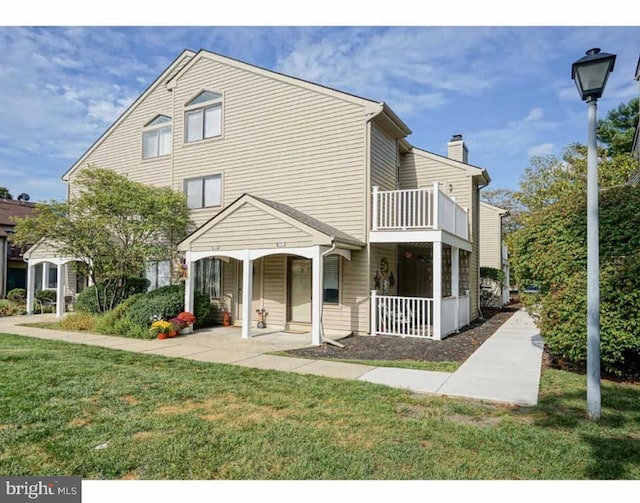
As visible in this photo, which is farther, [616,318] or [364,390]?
[616,318]

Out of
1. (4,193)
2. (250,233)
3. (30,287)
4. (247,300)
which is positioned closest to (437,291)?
(247,300)

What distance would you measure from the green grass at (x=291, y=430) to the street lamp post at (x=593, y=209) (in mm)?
399

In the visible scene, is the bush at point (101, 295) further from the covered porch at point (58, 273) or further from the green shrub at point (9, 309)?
the green shrub at point (9, 309)

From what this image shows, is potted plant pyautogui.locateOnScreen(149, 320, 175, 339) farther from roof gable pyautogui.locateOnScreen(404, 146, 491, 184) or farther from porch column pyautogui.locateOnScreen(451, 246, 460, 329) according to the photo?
roof gable pyautogui.locateOnScreen(404, 146, 491, 184)

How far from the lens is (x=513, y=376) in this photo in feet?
20.2

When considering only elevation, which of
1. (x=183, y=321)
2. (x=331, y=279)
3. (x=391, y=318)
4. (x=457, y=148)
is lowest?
(x=183, y=321)

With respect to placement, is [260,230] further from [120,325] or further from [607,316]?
[607,316]

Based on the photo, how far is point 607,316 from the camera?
5.84 metres

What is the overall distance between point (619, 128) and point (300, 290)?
74.5 feet

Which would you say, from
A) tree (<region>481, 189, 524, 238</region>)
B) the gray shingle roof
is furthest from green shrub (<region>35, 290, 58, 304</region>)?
tree (<region>481, 189, 524, 238</region>)

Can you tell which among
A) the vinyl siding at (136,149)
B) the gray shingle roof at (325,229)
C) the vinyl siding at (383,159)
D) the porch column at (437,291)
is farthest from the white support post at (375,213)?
the vinyl siding at (136,149)

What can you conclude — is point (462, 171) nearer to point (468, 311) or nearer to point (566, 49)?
point (468, 311)

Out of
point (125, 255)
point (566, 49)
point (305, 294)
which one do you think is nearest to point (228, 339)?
point (305, 294)

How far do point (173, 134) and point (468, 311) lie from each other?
1151 cm
